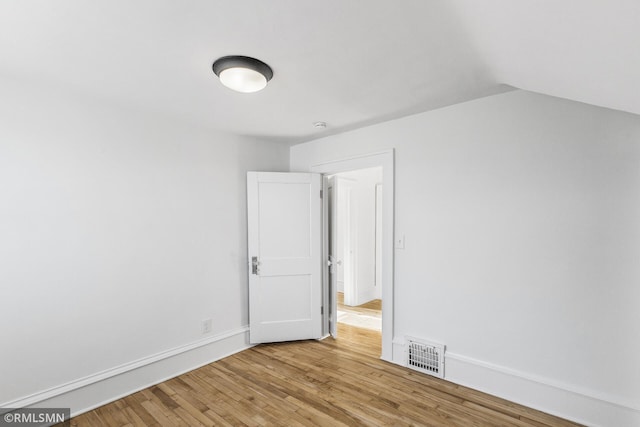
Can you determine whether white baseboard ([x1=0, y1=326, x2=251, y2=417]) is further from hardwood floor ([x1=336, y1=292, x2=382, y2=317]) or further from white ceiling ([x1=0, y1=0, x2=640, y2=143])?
white ceiling ([x1=0, y1=0, x2=640, y2=143])

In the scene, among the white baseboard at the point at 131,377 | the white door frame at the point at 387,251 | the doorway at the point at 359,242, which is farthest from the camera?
the doorway at the point at 359,242

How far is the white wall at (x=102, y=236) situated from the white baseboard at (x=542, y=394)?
2382mm

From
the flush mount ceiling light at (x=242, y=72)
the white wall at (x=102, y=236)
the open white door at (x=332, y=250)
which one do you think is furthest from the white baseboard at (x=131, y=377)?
the flush mount ceiling light at (x=242, y=72)

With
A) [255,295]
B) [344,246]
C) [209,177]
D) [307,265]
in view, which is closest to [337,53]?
[209,177]

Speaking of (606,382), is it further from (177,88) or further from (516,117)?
(177,88)

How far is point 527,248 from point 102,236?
3354 millimetres

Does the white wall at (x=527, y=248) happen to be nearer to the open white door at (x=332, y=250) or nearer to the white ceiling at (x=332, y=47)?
the white ceiling at (x=332, y=47)

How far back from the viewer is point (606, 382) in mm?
2004

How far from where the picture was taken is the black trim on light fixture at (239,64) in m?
1.79

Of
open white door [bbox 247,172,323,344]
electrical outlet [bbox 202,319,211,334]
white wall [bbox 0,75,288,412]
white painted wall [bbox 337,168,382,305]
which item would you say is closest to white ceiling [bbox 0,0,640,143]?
white wall [bbox 0,75,288,412]

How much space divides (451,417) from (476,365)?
1.73 ft

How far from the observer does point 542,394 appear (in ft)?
7.26

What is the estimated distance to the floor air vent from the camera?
2695 mm

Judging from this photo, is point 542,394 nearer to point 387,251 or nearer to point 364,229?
point 387,251
